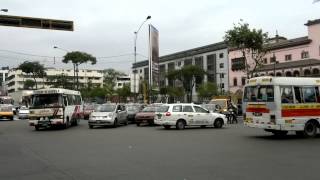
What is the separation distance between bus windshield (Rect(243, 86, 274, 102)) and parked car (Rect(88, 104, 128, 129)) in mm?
11825

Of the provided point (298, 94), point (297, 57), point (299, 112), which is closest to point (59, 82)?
point (297, 57)

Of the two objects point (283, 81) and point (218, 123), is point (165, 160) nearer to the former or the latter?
point (283, 81)

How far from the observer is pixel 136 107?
39.7 m

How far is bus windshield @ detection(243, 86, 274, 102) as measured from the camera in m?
21.4

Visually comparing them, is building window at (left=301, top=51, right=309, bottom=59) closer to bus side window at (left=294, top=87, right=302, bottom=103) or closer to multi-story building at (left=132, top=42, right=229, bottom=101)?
multi-story building at (left=132, top=42, right=229, bottom=101)

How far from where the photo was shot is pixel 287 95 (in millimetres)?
21500

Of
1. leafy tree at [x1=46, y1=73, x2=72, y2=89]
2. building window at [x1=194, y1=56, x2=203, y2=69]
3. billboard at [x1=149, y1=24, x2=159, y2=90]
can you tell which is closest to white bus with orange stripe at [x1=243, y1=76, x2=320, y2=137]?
billboard at [x1=149, y1=24, x2=159, y2=90]

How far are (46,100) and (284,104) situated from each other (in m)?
15.9

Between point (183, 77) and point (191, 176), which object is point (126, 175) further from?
point (183, 77)

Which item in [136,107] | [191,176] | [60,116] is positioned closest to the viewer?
[191,176]

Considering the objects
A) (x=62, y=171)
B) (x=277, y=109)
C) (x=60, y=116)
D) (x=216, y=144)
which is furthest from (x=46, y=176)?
(x=60, y=116)

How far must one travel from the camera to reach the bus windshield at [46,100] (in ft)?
101

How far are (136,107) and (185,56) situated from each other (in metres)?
82.1

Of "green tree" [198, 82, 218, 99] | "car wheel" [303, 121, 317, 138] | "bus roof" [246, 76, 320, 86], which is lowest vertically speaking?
"car wheel" [303, 121, 317, 138]
